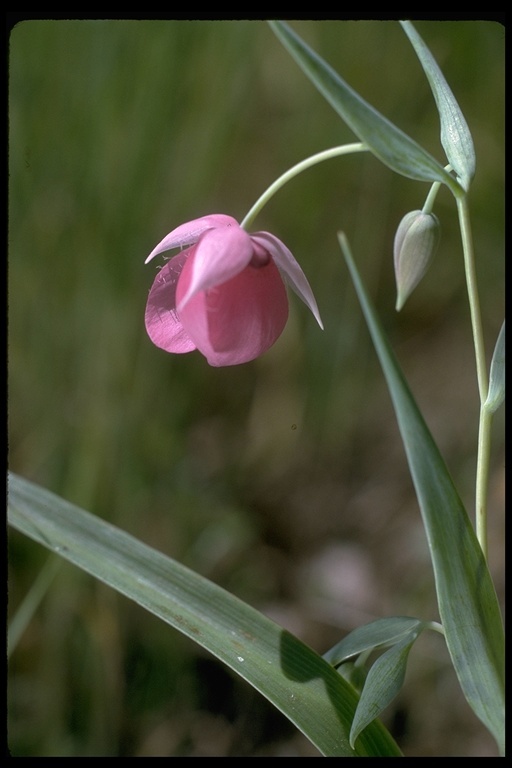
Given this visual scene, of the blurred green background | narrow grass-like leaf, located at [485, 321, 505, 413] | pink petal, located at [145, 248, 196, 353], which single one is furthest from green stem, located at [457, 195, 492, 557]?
the blurred green background

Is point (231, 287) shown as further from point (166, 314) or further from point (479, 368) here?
point (479, 368)

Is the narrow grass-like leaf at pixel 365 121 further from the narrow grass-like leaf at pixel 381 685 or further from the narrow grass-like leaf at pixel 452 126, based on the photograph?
the narrow grass-like leaf at pixel 381 685

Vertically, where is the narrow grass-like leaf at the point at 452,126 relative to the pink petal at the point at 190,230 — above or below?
above

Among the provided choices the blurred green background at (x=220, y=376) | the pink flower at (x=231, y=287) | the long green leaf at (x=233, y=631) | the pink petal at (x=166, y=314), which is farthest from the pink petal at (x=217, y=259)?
the blurred green background at (x=220, y=376)

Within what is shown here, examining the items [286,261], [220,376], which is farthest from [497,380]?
[220,376]

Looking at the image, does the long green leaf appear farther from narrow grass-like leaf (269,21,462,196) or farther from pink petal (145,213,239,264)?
narrow grass-like leaf (269,21,462,196)

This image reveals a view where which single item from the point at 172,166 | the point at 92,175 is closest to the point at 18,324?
the point at 92,175

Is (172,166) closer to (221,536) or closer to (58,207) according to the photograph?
(58,207)
